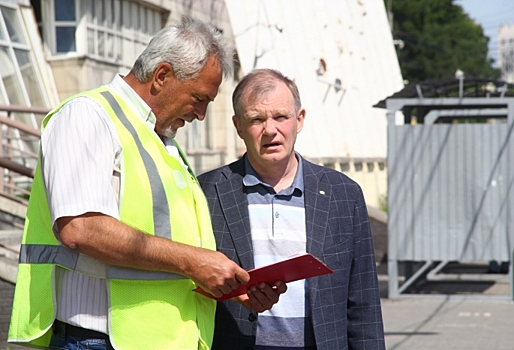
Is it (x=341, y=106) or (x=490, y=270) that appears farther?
(x=341, y=106)

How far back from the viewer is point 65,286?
2.96 meters

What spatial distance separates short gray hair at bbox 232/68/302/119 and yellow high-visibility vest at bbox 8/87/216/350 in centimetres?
74

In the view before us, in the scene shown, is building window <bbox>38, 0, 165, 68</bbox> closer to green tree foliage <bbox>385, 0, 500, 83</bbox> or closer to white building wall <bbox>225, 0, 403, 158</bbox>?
white building wall <bbox>225, 0, 403, 158</bbox>

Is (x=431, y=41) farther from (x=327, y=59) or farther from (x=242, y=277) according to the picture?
(x=242, y=277)

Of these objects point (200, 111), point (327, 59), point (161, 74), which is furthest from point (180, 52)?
point (327, 59)

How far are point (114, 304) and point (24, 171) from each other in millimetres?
5438

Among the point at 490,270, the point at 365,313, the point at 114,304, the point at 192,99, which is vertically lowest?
the point at 490,270

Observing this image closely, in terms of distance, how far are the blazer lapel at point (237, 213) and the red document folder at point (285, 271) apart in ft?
1.35

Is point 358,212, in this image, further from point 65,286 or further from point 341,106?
point 341,106

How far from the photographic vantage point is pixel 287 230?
3.74 metres

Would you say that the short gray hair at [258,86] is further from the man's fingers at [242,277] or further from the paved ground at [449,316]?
the paved ground at [449,316]

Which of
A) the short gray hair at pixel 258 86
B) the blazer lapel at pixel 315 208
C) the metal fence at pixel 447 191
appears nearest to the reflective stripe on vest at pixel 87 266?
the blazer lapel at pixel 315 208

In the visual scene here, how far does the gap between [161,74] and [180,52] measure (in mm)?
94

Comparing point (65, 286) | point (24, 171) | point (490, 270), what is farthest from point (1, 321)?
point (490, 270)
